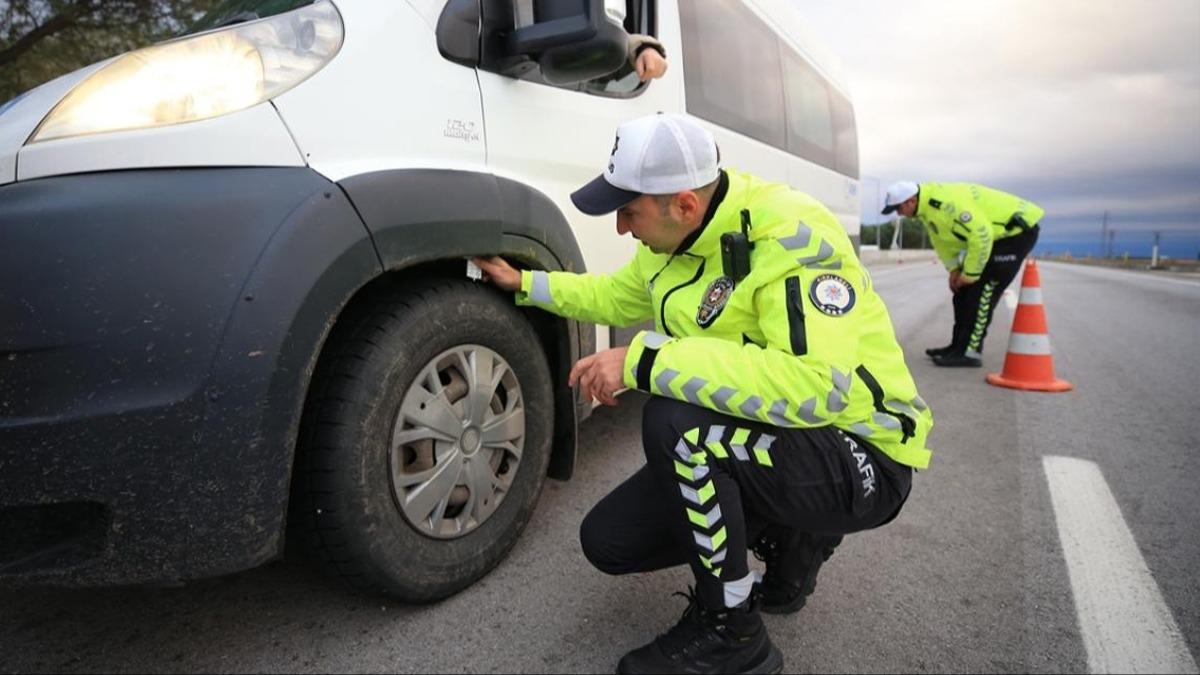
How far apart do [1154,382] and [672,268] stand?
4.36 meters

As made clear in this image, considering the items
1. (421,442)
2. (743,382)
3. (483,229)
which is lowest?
(421,442)

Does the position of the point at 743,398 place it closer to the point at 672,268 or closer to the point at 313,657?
the point at 672,268

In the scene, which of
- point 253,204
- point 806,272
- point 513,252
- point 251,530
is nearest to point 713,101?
point 513,252

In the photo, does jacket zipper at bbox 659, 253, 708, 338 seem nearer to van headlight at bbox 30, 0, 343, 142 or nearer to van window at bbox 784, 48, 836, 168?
van headlight at bbox 30, 0, 343, 142

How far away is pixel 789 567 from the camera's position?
71.1 inches

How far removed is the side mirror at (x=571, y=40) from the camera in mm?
1796

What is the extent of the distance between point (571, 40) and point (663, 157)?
473 mm

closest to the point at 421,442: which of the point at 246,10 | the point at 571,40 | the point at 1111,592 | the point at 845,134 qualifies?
the point at 571,40

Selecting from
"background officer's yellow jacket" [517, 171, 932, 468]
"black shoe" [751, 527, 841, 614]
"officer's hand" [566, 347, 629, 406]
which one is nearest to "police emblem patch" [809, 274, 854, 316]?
"background officer's yellow jacket" [517, 171, 932, 468]

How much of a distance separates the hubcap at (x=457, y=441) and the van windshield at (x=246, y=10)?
35.0 inches

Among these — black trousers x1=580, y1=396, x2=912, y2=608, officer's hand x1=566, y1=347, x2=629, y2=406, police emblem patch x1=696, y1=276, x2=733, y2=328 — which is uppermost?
police emblem patch x1=696, y1=276, x2=733, y2=328

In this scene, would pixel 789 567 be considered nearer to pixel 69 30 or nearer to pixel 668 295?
pixel 668 295

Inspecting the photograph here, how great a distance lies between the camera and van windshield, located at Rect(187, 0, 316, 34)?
166 centimetres

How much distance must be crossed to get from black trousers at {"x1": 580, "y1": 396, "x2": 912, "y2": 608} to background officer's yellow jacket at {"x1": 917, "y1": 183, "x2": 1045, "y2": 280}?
4088mm
